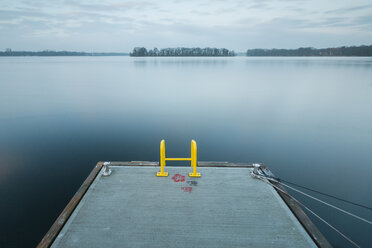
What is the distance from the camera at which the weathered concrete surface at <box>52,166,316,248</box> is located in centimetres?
449

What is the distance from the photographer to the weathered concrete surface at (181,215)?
449 cm

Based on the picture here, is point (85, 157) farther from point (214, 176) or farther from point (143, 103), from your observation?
point (143, 103)

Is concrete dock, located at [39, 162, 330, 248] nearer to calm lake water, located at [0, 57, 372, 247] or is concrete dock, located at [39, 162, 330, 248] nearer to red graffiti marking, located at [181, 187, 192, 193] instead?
red graffiti marking, located at [181, 187, 192, 193]

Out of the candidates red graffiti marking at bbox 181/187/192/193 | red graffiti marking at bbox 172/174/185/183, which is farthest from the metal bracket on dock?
red graffiti marking at bbox 181/187/192/193

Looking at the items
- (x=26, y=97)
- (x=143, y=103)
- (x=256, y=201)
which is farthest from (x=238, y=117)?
(x=26, y=97)

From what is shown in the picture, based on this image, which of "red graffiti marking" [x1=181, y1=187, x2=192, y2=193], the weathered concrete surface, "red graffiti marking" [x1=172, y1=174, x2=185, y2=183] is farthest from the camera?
"red graffiti marking" [x1=172, y1=174, x2=185, y2=183]

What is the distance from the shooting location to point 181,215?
5.14m

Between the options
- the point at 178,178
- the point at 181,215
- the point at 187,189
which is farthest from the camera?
the point at 178,178

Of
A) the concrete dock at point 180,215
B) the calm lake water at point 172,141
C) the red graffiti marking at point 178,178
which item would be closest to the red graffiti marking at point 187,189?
the concrete dock at point 180,215

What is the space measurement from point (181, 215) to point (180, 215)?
24 millimetres

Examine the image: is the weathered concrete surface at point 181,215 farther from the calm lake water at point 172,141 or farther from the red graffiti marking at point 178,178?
the calm lake water at point 172,141

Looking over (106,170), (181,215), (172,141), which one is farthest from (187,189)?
(172,141)

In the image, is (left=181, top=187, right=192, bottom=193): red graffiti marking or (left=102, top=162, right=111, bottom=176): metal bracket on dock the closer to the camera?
(left=181, top=187, right=192, bottom=193): red graffiti marking

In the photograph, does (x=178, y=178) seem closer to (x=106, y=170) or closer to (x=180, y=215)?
(x=180, y=215)
